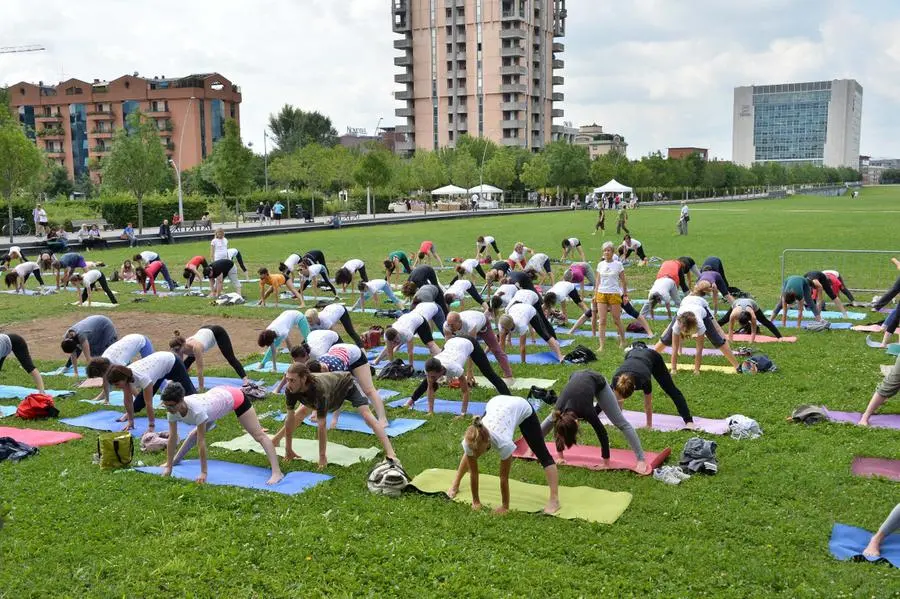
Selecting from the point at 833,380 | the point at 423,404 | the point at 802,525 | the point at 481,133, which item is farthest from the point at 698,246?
the point at 481,133

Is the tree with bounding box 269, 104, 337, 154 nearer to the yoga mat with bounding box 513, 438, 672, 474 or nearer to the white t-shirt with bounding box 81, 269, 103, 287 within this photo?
the white t-shirt with bounding box 81, 269, 103, 287

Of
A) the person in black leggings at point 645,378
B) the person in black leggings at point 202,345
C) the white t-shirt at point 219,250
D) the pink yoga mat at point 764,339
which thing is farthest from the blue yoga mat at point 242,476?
the white t-shirt at point 219,250

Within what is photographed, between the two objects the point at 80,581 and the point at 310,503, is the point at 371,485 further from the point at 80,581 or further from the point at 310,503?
the point at 80,581

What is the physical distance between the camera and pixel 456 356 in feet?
33.4

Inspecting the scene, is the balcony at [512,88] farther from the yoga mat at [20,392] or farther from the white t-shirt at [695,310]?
the yoga mat at [20,392]

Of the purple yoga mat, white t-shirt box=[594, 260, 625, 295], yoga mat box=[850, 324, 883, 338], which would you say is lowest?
the purple yoga mat

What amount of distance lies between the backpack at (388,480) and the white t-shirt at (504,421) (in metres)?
1.05

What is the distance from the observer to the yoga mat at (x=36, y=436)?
10.1 m

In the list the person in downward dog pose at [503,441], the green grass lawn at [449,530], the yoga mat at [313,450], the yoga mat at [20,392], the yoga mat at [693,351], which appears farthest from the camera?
the yoga mat at [693,351]

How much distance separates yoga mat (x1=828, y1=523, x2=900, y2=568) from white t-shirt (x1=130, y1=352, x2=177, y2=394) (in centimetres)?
801

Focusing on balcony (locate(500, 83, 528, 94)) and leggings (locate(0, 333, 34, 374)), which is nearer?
leggings (locate(0, 333, 34, 374))

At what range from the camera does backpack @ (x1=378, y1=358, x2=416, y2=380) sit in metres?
13.0

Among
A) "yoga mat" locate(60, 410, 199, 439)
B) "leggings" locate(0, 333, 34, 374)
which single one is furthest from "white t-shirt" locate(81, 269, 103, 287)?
"yoga mat" locate(60, 410, 199, 439)

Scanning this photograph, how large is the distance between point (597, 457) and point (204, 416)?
4465 mm
